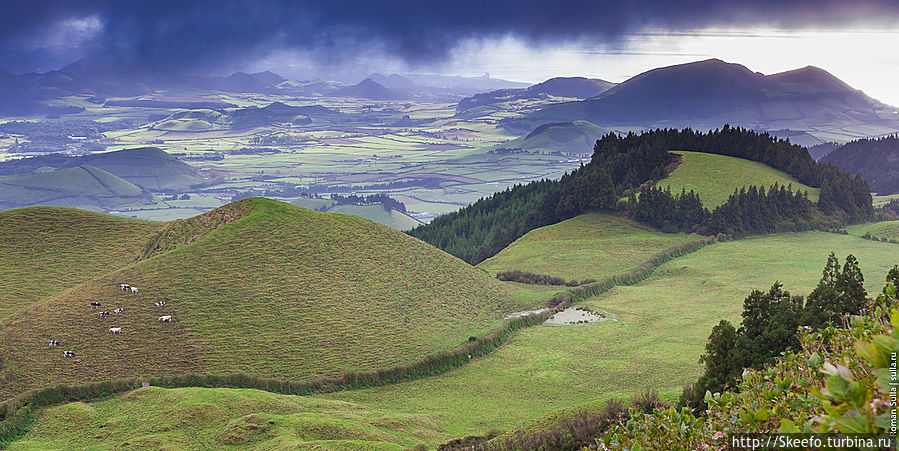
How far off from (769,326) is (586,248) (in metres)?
63.4

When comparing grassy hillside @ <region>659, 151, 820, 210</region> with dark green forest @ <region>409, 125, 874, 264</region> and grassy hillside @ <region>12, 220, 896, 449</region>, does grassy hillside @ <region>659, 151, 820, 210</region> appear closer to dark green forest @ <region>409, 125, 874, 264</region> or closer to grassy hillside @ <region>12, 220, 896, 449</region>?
dark green forest @ <region>409, 125, 874, 264</region>

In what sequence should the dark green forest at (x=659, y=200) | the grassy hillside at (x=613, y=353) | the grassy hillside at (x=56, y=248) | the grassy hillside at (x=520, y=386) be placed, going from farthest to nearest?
1. the dark green forest at (x=659, y=200)
2. the grassy hillside at (x=56, y=248)
3. the grassy hillside at (x=613, y=353)
4. the grassy hillside at (x=520, y=386)

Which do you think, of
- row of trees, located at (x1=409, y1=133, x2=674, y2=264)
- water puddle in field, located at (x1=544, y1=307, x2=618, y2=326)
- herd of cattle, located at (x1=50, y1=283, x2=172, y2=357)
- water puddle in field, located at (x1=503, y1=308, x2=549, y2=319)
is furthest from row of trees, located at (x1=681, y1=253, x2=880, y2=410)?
row of trees, located at (x1=409, y1=133, x2=674, y2=264)

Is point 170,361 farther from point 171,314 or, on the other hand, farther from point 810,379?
point 810,379

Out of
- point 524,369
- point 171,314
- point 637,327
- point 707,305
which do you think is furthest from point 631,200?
point 171,314

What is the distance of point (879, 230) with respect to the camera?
311 ft

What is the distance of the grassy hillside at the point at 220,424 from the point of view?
88.7 feet

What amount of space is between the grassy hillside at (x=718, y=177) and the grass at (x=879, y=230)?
10.6 meters

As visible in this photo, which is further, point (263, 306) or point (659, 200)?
point (659, 200)

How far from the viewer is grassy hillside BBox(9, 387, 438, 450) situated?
2705cm

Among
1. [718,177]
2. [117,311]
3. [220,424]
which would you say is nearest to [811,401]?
[220,424]

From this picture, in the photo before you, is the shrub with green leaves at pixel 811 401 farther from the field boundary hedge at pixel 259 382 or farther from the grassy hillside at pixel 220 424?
the field boundary hedge at pixel 259 382

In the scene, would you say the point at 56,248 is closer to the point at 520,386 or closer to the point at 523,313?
the point at 523,313

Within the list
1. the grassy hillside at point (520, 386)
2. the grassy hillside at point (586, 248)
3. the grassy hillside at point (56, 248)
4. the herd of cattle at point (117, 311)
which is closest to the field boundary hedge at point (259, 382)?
the grassy hillside at point (520, 386)
